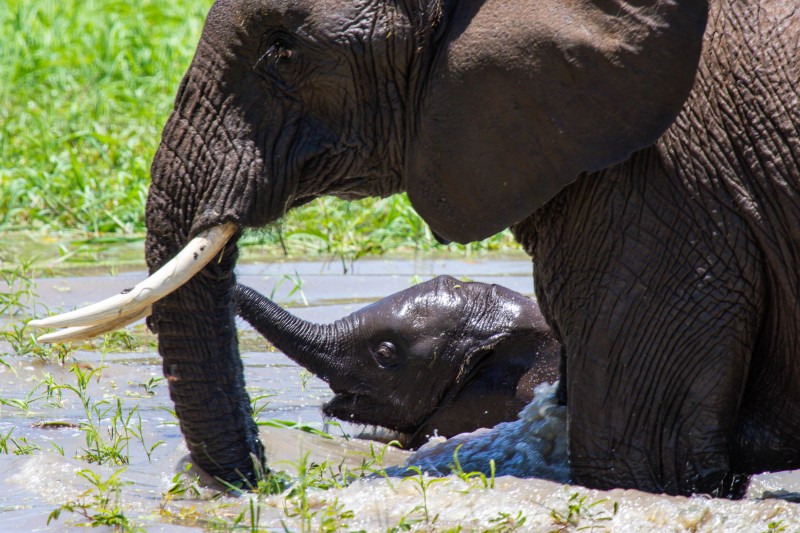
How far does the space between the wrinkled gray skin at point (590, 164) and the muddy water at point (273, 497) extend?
0.15 m

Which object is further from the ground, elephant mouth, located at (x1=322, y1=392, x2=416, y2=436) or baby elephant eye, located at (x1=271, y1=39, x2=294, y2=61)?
baby elephant eye, located at (x1=271, y1=39, x2=294, y2=61)

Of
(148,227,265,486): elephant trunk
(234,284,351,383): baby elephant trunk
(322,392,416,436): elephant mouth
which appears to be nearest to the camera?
(148,227,265,486): elephant trunk

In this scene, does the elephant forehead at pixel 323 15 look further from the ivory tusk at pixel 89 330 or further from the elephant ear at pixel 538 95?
the ivory tusk at pixel 89 330

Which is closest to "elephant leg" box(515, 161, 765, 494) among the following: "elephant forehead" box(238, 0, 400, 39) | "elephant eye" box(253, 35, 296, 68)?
"elephant forehead" box(238, 0, 400, 39)

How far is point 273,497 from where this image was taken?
4.48 m

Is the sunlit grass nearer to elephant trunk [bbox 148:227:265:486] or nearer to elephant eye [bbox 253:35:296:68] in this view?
elephant trunk [bbox 148:227:265:486]

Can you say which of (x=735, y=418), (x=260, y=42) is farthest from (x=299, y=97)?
(x=735, y=418)

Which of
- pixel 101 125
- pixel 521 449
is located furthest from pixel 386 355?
pixel 101 125

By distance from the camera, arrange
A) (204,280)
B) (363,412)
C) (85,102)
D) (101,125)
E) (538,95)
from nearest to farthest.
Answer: (538,95) → (204,280) → (363,412) → (101,125) → (85,102)

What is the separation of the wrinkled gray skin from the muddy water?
15cm

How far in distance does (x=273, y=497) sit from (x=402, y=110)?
1.21 meters

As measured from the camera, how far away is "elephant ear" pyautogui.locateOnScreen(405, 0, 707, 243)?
3980 mm

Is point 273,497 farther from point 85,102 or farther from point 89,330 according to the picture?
point 85,102

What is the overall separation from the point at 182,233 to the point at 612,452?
1.36 metres
